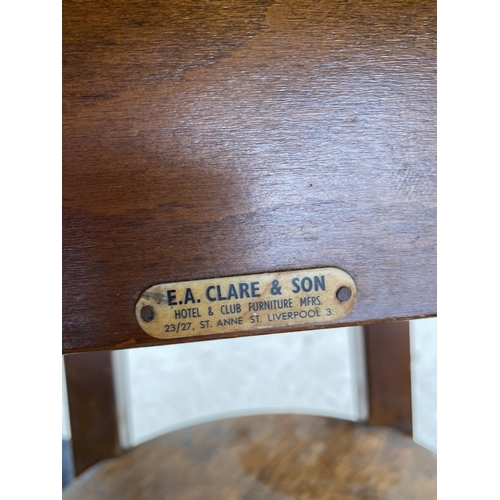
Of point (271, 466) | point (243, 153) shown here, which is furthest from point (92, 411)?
point (243, 153)

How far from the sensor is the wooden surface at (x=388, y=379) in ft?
2.84

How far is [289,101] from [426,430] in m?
1.08

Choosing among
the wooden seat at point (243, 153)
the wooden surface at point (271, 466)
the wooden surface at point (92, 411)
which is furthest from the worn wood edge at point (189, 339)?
the wooden surface at point (92, 411)

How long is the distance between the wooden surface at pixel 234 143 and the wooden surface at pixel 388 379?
13.4 inches

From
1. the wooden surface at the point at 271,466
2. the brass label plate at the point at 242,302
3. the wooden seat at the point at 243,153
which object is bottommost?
the wooden surface at the point at 271,466

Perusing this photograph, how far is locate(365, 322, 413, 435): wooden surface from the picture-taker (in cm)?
87

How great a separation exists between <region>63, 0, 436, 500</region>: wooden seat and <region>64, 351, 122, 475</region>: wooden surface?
329mm

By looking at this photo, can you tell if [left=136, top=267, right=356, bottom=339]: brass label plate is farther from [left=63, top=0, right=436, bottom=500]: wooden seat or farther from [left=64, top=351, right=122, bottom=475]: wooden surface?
[left=64, top=351, right=122, bottom=475]: wooden surface

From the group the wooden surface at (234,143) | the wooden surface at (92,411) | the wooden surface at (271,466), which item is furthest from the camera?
the wooden surface at (92,411)

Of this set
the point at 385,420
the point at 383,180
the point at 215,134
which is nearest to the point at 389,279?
the point at 383,180

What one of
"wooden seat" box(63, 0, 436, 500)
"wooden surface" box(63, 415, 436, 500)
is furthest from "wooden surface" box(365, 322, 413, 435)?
"wooden seat" box(63, 0, 436, 500)

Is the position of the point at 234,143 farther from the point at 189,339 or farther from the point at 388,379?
the point at 388,379

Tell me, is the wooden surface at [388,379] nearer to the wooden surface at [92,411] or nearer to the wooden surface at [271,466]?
the wooden surface at [271,466]

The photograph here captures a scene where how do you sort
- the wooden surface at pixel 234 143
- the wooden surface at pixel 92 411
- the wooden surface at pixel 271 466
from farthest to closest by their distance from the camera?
the wooden surface at pixel 92 411 < the wooden surface at pixel 271 466 < the wooden surface at pixel 234 143
